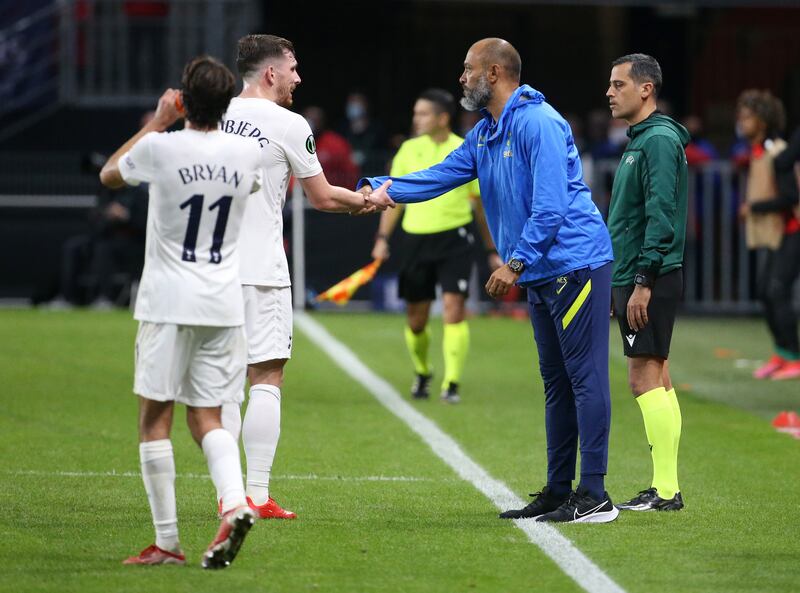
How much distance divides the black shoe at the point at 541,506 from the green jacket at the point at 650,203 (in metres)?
1.14

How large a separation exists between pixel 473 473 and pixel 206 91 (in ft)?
11.4

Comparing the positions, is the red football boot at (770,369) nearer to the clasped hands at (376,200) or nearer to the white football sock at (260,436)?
the clasped hands at (376,200)

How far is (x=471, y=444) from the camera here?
32.2 ft

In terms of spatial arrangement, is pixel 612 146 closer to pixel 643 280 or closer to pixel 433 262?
pixel 433 262

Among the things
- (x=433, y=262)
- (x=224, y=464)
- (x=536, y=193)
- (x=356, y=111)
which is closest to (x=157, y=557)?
(x=224, y=464)

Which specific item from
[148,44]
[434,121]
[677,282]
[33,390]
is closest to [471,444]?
[677,282]

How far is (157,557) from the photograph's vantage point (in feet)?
20.0

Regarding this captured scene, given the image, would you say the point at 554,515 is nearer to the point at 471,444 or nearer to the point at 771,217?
the point at 471,444

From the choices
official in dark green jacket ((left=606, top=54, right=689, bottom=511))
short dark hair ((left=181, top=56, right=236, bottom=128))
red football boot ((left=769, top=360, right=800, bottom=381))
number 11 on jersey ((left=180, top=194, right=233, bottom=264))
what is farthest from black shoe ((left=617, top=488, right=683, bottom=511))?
red football boot ((left=769, top=360, right=800, bottom=381))

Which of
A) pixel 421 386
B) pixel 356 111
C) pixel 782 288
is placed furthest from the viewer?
pixel 356 111

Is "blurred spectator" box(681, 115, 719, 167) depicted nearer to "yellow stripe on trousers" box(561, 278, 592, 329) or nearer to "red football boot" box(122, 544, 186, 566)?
"yellow stripe on trousers" box(561, 278, 592, 329)

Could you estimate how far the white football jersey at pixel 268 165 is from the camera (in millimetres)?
7094

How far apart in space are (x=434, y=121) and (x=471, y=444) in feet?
10.9

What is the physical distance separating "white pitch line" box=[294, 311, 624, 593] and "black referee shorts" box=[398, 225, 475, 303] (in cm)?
87
